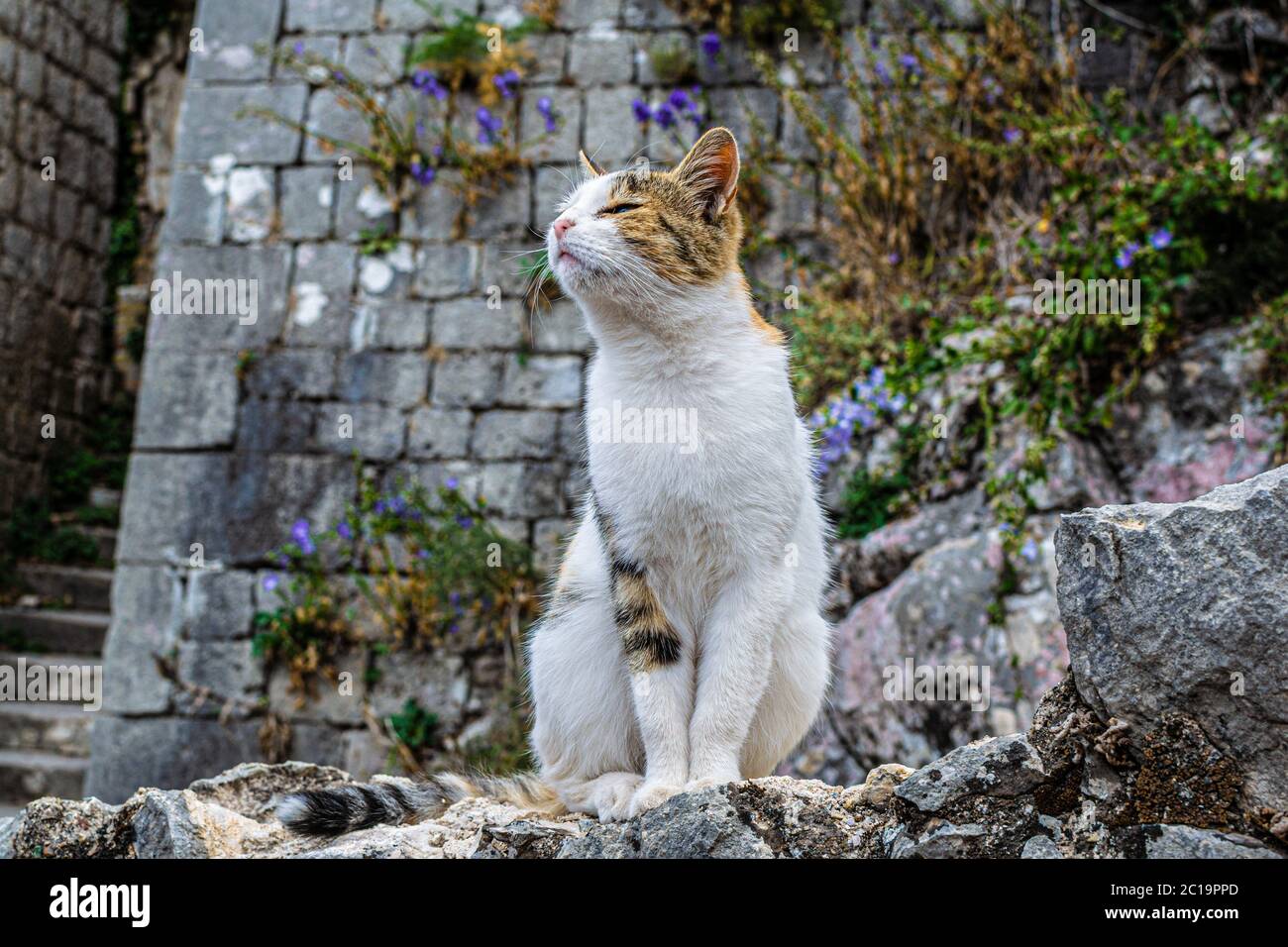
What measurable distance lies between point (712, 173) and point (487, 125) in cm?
397

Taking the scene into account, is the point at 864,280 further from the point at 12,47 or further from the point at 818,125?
the point at 12,47

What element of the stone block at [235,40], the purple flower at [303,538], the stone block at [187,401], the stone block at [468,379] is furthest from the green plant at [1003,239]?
the stone block at [187,401]

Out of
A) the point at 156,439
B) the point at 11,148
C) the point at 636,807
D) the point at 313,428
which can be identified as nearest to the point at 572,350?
the point at 313,428

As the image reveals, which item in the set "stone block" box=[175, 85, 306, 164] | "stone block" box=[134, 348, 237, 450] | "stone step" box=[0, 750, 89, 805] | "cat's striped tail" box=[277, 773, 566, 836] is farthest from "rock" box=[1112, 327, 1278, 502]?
"stone step" box=[0, 750, 89, 805]

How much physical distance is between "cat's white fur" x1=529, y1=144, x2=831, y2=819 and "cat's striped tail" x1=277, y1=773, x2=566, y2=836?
0.09m

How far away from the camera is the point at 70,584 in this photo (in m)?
8.00

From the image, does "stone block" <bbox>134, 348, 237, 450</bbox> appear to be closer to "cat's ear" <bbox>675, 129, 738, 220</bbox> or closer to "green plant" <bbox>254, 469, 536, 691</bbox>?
"green plant" <bbox>254, 469, 536, 691</bbox>

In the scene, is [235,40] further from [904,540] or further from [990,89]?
[904,540]

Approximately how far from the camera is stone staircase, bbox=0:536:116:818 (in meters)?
6.57

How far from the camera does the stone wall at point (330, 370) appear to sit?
5848 mm

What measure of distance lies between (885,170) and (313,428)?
11.5 feet

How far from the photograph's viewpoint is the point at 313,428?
20.1 feet
